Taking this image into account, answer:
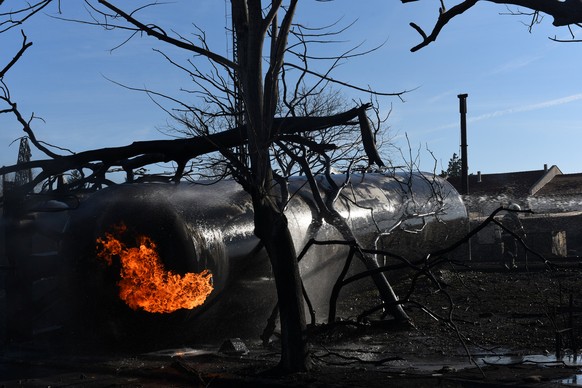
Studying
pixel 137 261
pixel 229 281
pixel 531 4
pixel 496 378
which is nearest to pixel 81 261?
pixel 137 261

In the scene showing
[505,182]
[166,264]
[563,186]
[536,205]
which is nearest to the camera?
[166,264]

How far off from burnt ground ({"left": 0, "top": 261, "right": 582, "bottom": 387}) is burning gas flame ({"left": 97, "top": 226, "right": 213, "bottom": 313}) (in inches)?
25.1

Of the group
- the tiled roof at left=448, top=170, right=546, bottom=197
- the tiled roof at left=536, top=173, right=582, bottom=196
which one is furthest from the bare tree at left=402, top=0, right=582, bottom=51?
the tiled roof at left=536, top=173, right=582, bottom=196

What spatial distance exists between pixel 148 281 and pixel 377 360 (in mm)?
2867

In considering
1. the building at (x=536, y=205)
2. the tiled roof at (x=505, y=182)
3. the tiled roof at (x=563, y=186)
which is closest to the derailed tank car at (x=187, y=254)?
the building at (x=536, y=205)

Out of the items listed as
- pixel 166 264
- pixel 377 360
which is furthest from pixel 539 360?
pixel 166 264

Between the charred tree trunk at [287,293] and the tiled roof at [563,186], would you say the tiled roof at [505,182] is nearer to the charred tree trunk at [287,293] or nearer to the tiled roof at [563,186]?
the tiled roof at [563,186]

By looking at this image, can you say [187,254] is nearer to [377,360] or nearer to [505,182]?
[377,360]

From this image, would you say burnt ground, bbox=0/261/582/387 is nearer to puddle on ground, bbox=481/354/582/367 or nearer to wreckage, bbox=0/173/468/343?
puddle on ground, bbox=481/354/582/367

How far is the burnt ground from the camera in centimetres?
802

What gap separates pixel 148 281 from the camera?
32.1 ft

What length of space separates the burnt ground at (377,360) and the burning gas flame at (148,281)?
2.09 ft

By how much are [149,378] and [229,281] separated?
A: 2.12 m

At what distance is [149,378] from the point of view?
8.67 metres
